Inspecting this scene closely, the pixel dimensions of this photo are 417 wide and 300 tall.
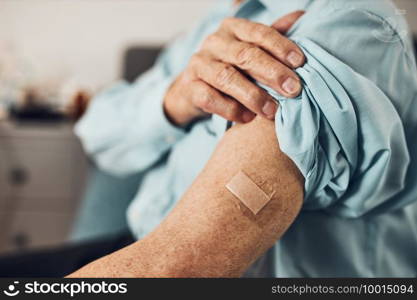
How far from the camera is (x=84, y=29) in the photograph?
1.94 m

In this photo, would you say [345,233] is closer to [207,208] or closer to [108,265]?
[207,208]

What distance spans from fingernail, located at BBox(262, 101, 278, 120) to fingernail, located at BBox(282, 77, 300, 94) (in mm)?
31

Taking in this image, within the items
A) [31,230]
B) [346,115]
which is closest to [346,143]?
[346,115]

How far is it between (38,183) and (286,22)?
4.78 feet

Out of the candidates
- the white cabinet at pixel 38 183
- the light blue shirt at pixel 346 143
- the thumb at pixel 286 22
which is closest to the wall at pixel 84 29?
the white cabinet at pixel 38 183

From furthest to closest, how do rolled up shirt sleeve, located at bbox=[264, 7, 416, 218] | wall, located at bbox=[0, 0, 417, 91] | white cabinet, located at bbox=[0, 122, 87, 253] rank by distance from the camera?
wall, located at bbox=[0, 0, 417, 91] → white cabinet, located at bbox=[0, 122, 87, 253] → rolled up shirt sleeve, located at bbox=[264, 7, 416, 218]

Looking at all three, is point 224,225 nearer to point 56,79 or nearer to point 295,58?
point 295,58

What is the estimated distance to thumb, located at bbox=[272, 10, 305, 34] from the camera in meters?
0.56

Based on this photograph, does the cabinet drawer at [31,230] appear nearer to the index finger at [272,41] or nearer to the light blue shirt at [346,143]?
the light blue shirt at [346,143]

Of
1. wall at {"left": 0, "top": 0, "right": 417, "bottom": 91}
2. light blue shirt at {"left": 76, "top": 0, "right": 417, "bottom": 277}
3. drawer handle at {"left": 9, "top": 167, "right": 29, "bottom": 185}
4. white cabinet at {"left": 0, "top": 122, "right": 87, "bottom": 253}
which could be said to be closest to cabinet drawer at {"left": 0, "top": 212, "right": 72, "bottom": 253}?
white cabinet at {"left": 0, "top": 122, "right": 87, "bottom": 253}

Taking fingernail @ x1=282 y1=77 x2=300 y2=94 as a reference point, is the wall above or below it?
below

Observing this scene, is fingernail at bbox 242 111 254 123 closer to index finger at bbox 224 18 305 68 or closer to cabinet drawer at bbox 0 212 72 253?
index finger at bbox 224 18 305 68

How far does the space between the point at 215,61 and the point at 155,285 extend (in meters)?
0.33

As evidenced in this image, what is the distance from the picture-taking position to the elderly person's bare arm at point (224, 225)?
467mm
